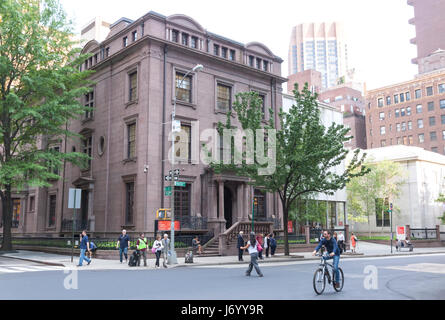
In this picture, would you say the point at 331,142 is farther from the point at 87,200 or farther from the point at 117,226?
the point at 87,200

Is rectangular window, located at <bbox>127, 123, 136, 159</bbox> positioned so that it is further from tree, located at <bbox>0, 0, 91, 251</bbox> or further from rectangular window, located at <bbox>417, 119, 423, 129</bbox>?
rectangular window, located at <bbox>417, 119, 423, 129</bbox>

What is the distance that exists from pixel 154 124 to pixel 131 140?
2.99 meters

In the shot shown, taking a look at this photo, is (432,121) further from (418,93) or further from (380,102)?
(380,102)

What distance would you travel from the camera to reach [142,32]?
103 ft

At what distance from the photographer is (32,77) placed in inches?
1141

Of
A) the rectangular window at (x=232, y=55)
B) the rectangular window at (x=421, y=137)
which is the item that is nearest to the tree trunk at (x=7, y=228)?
the rectangular window at (x=232, y=55)

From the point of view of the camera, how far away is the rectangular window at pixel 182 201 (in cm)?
3089

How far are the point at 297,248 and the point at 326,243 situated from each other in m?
22.5

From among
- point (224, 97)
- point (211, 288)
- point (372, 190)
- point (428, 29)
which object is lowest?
point (211, 288)

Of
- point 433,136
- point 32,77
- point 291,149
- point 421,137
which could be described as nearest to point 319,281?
point 291,149

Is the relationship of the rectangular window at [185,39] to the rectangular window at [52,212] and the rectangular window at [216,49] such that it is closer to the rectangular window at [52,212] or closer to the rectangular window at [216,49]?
the rectangular window at [216,49]

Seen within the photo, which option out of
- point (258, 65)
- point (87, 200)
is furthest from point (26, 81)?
point (258, 65)

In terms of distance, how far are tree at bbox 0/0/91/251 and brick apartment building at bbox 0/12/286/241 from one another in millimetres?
3145

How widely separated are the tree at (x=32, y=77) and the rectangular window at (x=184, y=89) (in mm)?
7068
